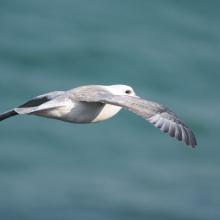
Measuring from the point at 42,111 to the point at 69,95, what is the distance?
20.1 inches

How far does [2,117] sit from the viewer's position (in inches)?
305

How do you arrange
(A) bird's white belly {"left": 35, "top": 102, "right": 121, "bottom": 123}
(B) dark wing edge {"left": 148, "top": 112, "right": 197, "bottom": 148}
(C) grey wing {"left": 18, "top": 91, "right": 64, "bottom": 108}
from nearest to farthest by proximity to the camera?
(B) dark wing edge {"left": 148, "top": 112, "right": 197, "bottom": 148} → (A) bird's white belly {"left": 35, "top": 102, "right": 121, "bottom": 123} → (C) grey wing {"left": 18, "top": 91, "right": 64, "bottom": 108}

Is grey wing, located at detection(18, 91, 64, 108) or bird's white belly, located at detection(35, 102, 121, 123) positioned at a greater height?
grey wing, located at detection(18, 91, 64, 108)

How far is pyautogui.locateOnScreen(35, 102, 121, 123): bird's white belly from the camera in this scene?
700cm

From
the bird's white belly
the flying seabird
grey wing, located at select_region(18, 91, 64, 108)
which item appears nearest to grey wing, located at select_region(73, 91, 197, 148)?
the flying seabird

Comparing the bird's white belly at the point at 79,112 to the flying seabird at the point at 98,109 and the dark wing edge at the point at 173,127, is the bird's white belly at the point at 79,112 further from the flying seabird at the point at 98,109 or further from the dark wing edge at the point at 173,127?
the dark wing edge at the point at 173,127

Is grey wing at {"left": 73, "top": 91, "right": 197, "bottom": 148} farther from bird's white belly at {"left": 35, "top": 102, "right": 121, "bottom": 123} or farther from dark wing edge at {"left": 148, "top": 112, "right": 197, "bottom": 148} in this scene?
bird's white belly at {"left": 35, "top": 102, "right": 121, "bottom": 123}

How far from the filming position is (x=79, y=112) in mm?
7125

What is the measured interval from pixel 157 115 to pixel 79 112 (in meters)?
1.21

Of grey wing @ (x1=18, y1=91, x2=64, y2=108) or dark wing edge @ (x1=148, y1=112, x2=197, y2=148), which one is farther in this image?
grey wing @ (x1=18, y1=91, x2=64, y2=108)

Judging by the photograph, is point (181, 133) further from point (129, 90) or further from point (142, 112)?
point (129, 90)

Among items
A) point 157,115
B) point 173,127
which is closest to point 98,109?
point 157,115

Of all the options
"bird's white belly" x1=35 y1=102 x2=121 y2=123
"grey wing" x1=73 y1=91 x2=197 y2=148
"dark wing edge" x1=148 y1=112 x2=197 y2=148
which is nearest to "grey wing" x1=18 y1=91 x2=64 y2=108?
"bird's white belly" x1=35 y1=102 x2=121 y2=123

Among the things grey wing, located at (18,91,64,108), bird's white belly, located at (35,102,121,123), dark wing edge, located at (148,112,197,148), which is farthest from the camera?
grey wing, located at (18,91,64,108)
